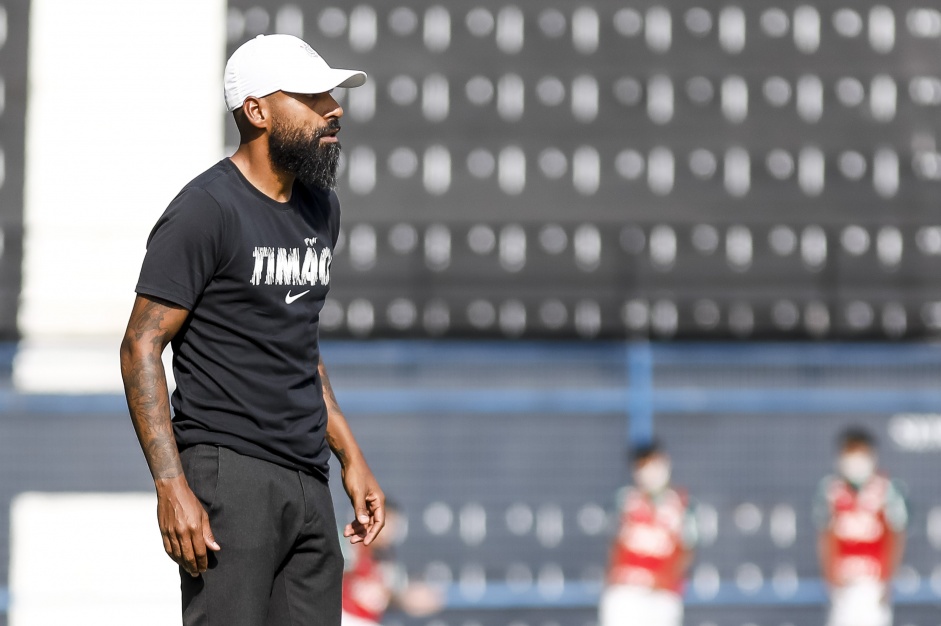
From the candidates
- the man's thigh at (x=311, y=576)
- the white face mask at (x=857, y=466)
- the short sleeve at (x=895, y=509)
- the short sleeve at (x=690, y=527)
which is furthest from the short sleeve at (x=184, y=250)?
the short sleeve at (x=895, y=509)

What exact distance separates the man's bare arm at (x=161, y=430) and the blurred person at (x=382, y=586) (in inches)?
123

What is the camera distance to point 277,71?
6.19ft

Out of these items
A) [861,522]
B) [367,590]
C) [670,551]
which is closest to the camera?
[367,590]

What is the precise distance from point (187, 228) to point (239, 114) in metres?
0.25

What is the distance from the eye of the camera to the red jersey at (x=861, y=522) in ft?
16.2

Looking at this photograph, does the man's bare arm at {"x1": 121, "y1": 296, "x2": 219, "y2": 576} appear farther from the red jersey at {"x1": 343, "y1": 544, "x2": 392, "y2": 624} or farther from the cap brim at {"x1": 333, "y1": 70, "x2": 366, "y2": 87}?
the red jersey at {"x1": 343, "y1": 544, "x2": 392, "y2": 624}

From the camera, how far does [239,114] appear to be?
76.2 inches

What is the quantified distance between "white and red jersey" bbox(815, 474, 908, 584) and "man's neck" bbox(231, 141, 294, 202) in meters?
3.56

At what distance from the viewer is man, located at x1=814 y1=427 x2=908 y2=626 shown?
16.0 ft

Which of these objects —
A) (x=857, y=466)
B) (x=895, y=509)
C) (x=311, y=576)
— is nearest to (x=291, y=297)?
(x=311, y=576)

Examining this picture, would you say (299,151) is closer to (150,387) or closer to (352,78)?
(352,78)

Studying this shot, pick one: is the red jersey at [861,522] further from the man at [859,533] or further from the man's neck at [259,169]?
the man's neck at [259,169]

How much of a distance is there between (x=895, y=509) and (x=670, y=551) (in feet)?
2.99

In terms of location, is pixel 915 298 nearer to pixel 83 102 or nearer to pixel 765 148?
pixel 765 148
